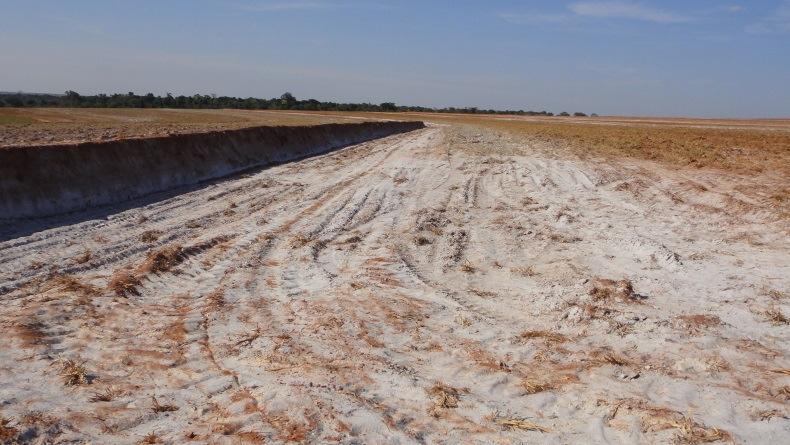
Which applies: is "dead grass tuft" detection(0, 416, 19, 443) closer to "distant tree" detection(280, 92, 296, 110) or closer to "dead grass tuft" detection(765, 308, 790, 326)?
"dead grass tuft" detection(765, 308, 790, 326)

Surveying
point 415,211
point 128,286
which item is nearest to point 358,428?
point 128,286

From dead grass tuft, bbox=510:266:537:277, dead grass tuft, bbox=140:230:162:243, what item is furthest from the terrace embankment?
dead grass tuft, bbox=510:266:537:277

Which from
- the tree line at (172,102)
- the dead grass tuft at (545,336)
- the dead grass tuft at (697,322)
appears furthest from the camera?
the tree line at (172,102)

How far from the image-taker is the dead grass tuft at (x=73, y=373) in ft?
15.8

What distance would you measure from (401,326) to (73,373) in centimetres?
304

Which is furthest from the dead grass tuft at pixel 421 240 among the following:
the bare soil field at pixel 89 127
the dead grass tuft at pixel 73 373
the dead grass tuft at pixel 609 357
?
the bare soil field at pixel 89 127

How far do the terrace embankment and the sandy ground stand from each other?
56.7 inches

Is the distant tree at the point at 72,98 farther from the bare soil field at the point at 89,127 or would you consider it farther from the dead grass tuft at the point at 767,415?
the dead grass tuft at the point at 767,415

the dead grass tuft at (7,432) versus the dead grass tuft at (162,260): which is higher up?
the dead grass tuft at (162,260)

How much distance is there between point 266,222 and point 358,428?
7.24m

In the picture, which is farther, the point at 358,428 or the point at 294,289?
the point at 294,289

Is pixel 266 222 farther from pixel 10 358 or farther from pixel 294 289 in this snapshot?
pixel 10 358

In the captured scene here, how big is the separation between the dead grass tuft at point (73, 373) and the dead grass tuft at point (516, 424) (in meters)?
3.23

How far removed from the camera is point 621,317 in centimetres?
648
